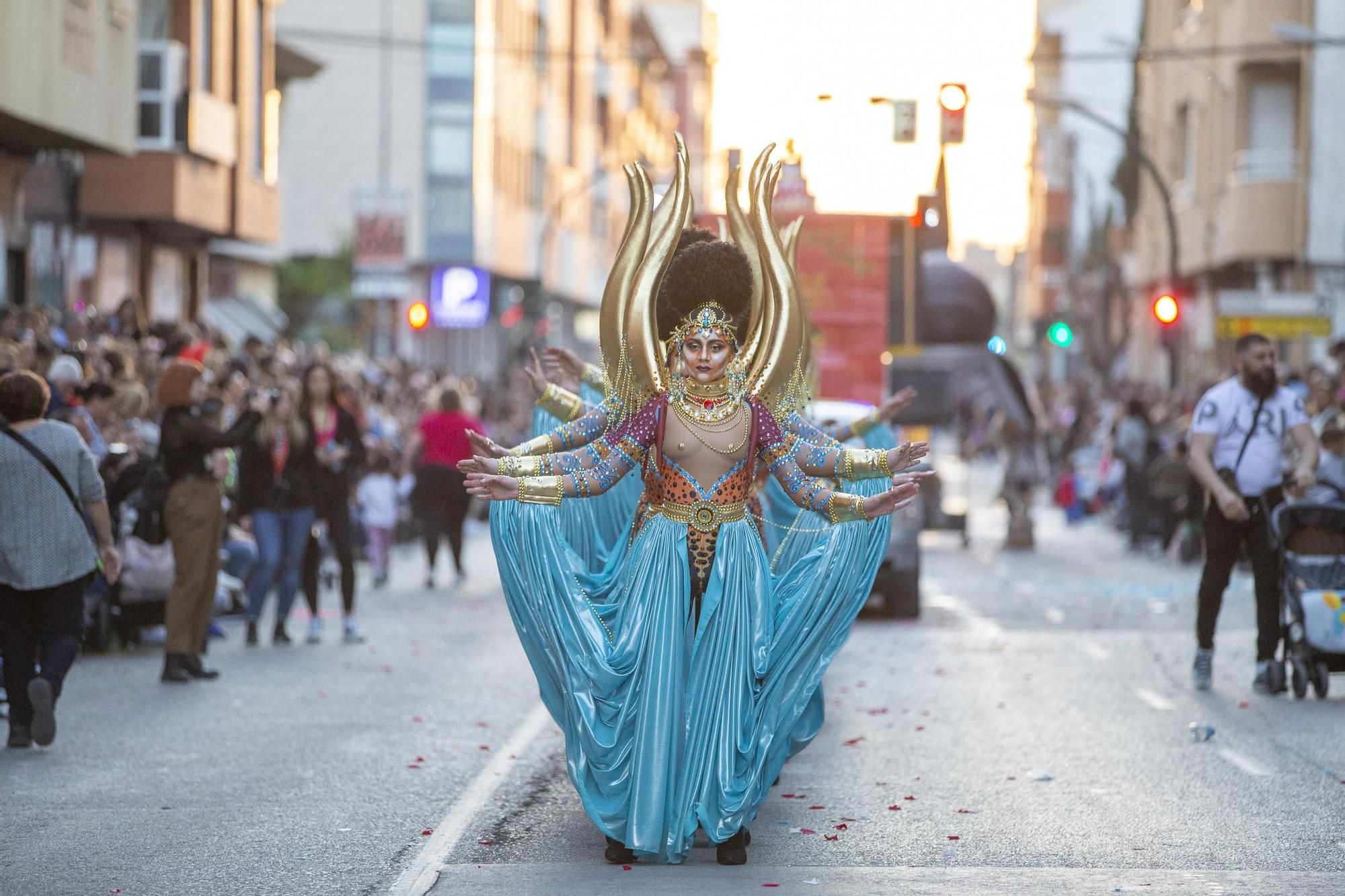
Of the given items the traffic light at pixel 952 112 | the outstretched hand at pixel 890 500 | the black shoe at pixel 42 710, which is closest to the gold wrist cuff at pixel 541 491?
the outstretched hand at pixel 890 500

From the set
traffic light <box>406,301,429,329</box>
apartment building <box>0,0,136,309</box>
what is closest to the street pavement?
apartment building <box>0,0,136,309</box>

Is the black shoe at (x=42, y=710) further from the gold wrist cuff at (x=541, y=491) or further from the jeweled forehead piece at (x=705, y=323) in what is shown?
the jeweled forehead piece at (x=705, y=323)

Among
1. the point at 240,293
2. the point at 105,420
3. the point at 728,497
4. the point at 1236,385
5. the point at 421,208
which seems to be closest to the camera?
the point at 728,497

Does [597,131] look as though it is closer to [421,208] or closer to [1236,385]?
[421,208]

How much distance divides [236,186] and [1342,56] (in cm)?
1701

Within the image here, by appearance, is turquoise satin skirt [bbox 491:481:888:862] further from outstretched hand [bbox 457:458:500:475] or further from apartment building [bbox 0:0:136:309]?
apartment building [bbox 0:0:136:309]

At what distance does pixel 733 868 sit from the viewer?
718cm

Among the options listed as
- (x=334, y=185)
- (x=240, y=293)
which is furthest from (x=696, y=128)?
(x=240, y=293)

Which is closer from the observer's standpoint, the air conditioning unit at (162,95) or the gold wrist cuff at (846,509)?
the gold wrist cuff at (846,509)

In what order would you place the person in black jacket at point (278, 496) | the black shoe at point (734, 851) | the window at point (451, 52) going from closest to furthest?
the black shoe at point (734, 851), the person in black jacket at point (278, 496), the window at point (451, 52)

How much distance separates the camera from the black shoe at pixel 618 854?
23.8 feet

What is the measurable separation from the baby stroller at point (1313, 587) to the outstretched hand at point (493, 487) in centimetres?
558

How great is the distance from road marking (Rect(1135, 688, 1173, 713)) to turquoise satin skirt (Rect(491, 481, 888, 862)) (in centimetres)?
422

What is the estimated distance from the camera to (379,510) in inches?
799
